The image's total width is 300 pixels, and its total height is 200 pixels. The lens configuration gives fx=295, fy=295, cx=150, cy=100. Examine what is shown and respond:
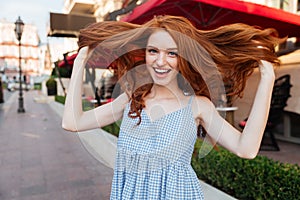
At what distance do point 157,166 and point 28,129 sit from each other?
26.7ft

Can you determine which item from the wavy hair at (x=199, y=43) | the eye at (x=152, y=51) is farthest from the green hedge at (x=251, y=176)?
the eye at (x=152, y=51)

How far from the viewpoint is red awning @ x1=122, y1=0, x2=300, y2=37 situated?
3645 mm

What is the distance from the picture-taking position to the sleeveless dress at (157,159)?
114 centimetres

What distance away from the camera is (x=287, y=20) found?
13.5 feet

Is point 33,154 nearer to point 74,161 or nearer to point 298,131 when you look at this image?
point 74,161

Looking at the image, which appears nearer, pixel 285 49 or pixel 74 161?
pixel 74 161

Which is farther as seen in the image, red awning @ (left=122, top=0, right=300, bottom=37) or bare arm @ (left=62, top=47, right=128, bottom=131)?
red awning @ (left=122, top=0, right=300, bottom=37)

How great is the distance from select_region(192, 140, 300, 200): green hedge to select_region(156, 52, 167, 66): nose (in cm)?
107

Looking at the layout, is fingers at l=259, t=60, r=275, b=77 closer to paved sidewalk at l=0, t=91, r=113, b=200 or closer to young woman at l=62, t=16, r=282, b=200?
young woman at l=62, t=16, r=282, b=200

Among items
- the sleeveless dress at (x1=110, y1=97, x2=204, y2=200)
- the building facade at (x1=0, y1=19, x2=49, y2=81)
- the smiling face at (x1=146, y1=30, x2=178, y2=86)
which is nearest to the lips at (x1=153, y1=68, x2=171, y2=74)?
the smiling face at (x1=146, y1=30, x2=178, y2=86)

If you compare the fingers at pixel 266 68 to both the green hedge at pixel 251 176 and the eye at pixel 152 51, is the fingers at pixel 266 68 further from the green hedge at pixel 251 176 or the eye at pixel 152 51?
the green hedge at pixel 251 176

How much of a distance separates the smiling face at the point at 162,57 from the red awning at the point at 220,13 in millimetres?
2428

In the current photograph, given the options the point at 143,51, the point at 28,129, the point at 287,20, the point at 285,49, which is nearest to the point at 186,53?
the point at 143,51

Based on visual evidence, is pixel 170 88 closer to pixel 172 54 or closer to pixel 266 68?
pixel 172 54
